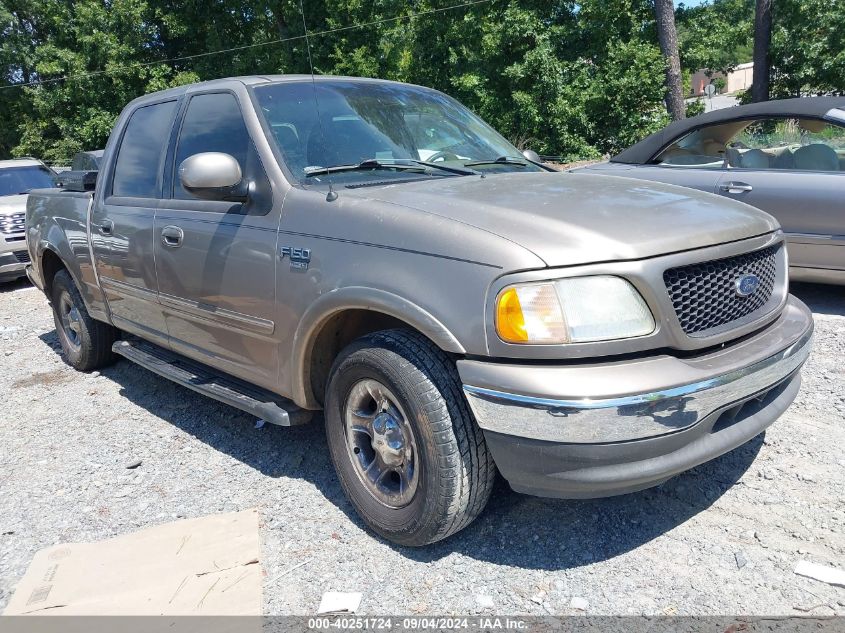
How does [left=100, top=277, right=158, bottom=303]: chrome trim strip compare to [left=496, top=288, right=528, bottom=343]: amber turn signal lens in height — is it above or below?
below

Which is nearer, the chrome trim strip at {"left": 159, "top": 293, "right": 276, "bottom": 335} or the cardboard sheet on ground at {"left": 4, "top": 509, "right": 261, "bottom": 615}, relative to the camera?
the cardboard sheet on ground at {"left": 4, "top": 509, "right": 261, "bottom": 615}

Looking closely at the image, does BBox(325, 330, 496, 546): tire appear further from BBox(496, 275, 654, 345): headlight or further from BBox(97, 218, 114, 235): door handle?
BBox(97, 218, 114, 235): door handle

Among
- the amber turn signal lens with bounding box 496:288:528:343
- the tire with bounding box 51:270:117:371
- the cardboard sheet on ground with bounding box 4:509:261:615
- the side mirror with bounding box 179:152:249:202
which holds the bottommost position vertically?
the cardboard sheet on ground with bounding box 4:509:261:615

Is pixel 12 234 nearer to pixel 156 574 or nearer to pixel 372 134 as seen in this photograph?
pixel 372 134

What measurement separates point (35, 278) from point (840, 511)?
6.11 meters

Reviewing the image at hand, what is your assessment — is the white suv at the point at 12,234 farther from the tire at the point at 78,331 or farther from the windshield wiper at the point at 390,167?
the windshield wiper at the point at 390,167

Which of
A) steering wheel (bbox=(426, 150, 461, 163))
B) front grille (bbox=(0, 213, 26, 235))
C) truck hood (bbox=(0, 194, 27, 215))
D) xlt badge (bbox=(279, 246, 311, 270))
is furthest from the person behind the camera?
truck hood (bbox=(0, 194, 27, 215))

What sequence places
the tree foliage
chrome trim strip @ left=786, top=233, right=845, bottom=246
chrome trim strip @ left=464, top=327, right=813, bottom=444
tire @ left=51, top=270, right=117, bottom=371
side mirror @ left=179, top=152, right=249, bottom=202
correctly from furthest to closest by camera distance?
the tree foliage < tire @ left=51, top=270, right=117, bottom=371 < chrome trim strip @ left=786, top=233, right=845, bottom=246 < side mirror @ left=179, top=152, right=249, bottom=202 < chrome trim strip @ left=464, top=327, right=813, bottom=444

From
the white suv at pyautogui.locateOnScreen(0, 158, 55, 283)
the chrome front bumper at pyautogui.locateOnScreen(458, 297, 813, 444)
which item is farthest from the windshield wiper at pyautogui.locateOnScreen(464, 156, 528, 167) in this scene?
the white suv at pyautogui.locateOnScreen(0, 158, 55, 283)

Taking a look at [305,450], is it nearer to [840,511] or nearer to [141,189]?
[141,189]

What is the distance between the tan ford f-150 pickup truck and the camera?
2.38 m

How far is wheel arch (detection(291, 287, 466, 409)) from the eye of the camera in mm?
2568

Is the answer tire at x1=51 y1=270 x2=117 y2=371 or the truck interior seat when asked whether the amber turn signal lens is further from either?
the truck interior seat

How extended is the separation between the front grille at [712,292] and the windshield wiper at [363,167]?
1.40 m
